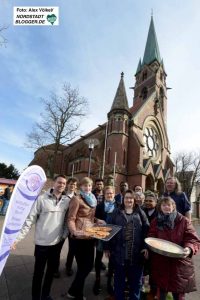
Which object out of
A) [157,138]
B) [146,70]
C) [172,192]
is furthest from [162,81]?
[172,192]

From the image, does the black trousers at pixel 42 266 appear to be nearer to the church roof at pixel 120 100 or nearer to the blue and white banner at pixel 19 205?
the blue and white banner at pixel 19 205

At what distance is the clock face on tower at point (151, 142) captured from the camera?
109ft

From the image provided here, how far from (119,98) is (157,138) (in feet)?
35.5

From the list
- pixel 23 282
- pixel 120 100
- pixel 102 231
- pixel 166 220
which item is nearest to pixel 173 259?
pixel 166 220

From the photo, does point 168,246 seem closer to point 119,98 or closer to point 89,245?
point 89,245

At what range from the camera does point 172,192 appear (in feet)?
16.5

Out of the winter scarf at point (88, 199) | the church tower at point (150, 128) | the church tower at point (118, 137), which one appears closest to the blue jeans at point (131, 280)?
the winter scarf at point (88, 199)

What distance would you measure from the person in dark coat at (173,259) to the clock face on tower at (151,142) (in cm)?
2989

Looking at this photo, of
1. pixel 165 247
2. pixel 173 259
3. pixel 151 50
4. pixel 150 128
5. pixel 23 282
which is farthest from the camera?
pixel 151 50

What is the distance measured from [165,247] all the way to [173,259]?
33 cm

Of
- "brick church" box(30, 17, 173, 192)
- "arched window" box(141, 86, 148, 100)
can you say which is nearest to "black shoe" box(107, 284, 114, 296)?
"brick church" box(30, 17, 173, 192)

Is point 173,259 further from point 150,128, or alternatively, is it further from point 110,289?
point 150,128

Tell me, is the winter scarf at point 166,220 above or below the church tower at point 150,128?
below

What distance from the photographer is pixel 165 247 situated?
9.78 ft
